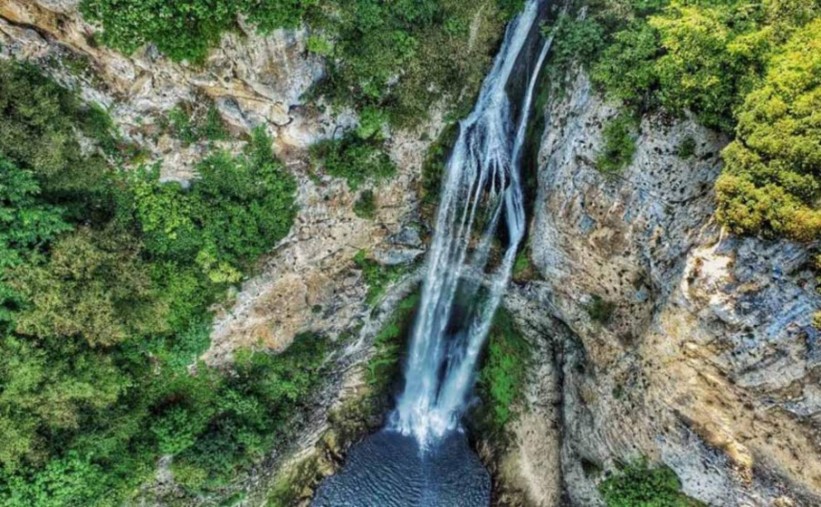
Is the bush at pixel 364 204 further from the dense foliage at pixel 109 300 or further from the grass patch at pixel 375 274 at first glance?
the dense foliage at pixel 109 300

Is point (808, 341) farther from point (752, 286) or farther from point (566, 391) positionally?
point (566, 391)

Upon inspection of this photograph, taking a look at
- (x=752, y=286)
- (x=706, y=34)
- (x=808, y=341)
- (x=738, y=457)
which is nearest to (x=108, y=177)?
(x=706, y=34)

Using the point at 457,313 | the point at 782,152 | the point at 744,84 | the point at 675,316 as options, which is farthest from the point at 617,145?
the point at 457,313

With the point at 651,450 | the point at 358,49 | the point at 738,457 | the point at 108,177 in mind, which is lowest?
the point at 651,450

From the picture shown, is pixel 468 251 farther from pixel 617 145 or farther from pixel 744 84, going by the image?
pixel 744 84

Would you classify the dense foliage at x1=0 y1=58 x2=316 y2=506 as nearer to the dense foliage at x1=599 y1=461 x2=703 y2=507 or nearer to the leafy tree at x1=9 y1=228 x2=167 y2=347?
the leafy tree at x1=9 y1=228 x2=167 y2=347

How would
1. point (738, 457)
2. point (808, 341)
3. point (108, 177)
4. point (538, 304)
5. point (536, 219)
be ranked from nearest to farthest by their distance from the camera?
point (808, 341), point (738, 457), point (108, 177), point (536, 219), point (538, 304)

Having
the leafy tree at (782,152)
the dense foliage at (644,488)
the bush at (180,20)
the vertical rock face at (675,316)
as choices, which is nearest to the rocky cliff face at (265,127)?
the bush at (180,20)
